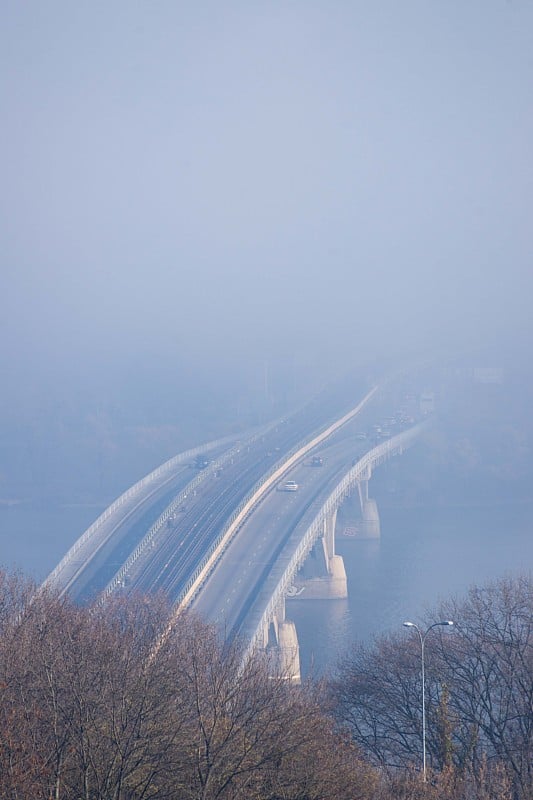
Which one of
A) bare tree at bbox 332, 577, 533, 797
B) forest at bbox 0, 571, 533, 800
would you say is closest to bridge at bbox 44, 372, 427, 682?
bare tree at bbox 332, 577, 533, 797

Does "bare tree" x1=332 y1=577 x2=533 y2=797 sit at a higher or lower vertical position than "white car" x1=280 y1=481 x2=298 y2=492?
lower

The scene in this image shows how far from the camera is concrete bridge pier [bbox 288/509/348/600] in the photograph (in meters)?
16.9

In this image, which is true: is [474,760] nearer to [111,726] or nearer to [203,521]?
A: [111,726]

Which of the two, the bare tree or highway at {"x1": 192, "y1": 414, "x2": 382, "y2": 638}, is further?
highway at {"x1": 192, "y1": 414, "x2": 382, "y2": 638}

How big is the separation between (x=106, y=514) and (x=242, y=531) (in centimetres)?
282

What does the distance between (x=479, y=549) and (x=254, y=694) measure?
1511 centimetres

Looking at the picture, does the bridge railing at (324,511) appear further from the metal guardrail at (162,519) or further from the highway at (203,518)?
the metal guardrail at (162,519)

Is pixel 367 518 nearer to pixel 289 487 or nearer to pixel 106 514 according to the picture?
pixel 289 487

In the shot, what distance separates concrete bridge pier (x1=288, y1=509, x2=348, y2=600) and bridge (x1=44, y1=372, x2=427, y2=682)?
0.8 inches

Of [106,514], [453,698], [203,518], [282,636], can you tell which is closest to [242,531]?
[203,518]

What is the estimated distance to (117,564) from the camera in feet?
48.0

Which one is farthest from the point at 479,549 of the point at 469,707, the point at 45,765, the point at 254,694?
the point at 45,765

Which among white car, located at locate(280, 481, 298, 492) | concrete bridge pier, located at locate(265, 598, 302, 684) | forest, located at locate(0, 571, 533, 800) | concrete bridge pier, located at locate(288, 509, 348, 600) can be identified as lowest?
forest, located at locate(0, 571, 533, 800)

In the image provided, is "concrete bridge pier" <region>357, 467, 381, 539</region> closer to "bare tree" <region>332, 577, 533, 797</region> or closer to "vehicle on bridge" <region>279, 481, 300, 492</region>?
"vehicle on bridge" <region>279, 481, 300, 492</region>
